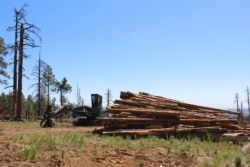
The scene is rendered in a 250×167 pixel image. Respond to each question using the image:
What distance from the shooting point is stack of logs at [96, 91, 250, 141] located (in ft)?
46.0

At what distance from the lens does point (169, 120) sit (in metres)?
14.8

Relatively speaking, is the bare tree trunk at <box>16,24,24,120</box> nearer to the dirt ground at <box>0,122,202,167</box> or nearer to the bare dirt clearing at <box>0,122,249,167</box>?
the bare dirt clearing at <box>0,122,249,167</box>

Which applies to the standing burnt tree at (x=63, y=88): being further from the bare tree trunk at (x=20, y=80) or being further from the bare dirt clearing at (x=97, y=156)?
the bare dirt clearing at (x=97, y=156)

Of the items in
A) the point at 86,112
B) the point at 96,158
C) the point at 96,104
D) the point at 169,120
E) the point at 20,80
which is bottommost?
the point at 96,158

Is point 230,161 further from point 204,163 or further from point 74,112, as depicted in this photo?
point 74,112

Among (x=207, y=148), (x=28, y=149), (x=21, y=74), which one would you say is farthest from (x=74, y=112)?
(x=28, y=149)

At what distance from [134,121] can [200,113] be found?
3.01m

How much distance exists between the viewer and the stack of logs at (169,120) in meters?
14.0

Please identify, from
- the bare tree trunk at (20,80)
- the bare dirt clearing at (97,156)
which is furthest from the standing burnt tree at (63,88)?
the bare dirt clearing at (97,156)

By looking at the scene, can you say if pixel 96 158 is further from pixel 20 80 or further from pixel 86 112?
pixel 20 80

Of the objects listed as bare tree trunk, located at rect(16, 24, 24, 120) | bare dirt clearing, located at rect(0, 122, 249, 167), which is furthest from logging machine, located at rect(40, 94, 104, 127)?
bare dirt clearing, located at rect(0, 122, 249, 167)

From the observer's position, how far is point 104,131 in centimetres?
1484

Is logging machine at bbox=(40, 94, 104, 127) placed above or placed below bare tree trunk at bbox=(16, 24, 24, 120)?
below

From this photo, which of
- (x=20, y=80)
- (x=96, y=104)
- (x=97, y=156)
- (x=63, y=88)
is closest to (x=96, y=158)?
(x=97, y=156)
